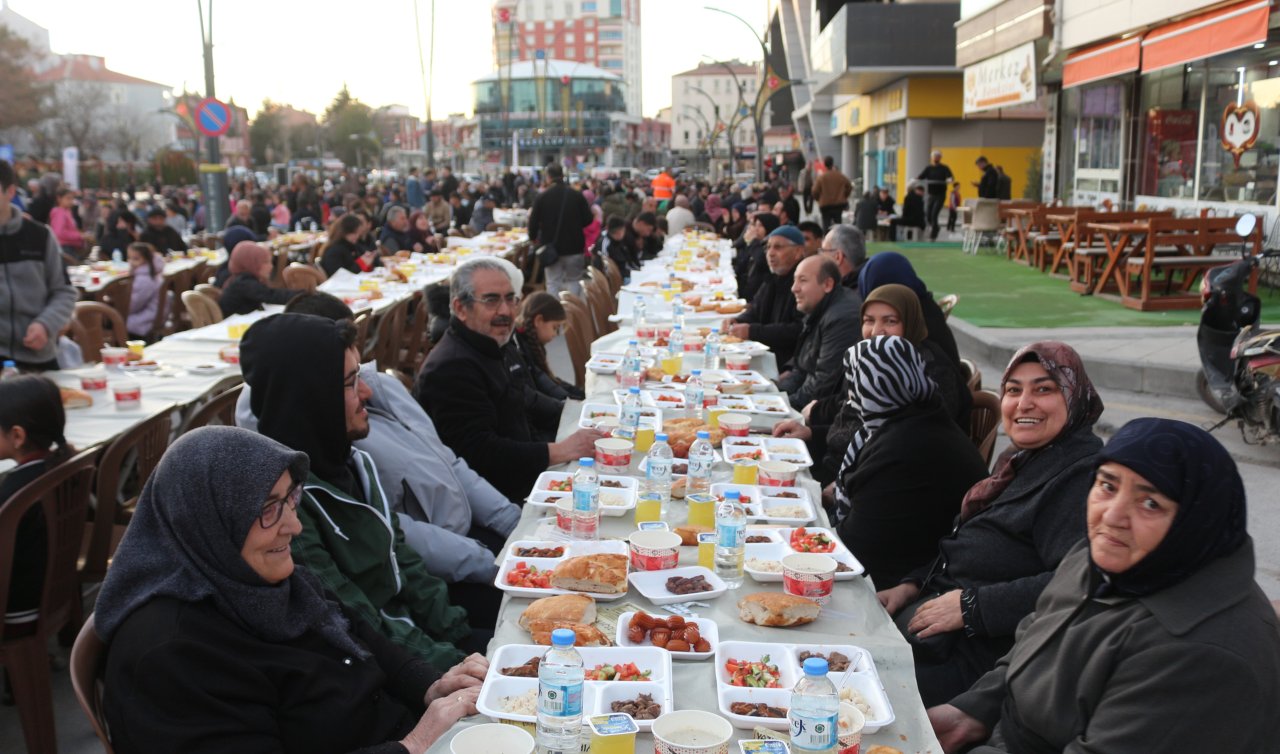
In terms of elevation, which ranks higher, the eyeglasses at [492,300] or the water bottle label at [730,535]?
the eyeglasses at [492,300]

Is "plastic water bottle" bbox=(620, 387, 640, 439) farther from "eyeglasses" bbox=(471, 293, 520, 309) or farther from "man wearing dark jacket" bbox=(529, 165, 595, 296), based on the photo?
"man wearing dark jacket" bbox=(529, 165, 595, 296)

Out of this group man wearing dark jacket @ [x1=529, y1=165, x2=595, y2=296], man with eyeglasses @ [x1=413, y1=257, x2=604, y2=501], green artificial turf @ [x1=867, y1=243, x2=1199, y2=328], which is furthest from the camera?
man wearing dark jacket @ [x1=529, y1=165, x2=595, y2=296]

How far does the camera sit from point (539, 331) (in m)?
6.00

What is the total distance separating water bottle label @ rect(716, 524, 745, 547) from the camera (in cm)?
305

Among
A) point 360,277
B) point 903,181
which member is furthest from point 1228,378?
point 903,181

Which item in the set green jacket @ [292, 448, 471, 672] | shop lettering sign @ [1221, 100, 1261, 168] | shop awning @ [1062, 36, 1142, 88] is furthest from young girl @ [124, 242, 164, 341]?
shop lettering sign @ [1221, 100, 1261, 168]

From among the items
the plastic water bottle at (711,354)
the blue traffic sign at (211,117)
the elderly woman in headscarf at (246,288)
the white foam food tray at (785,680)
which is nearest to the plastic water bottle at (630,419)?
the plastic water bottle at (711,354)

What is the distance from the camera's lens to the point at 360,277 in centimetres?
1059

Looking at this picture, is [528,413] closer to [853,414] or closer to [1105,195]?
[853,414]

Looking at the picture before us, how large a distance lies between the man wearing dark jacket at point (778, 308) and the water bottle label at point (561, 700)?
555 cm

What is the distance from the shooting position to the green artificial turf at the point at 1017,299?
35.9ft

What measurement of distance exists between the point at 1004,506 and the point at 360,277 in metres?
8.71

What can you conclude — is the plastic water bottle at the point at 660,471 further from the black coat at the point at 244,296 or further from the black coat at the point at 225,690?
the black coat at the point at 244,296

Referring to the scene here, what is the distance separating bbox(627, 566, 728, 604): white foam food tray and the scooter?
16.1ft
